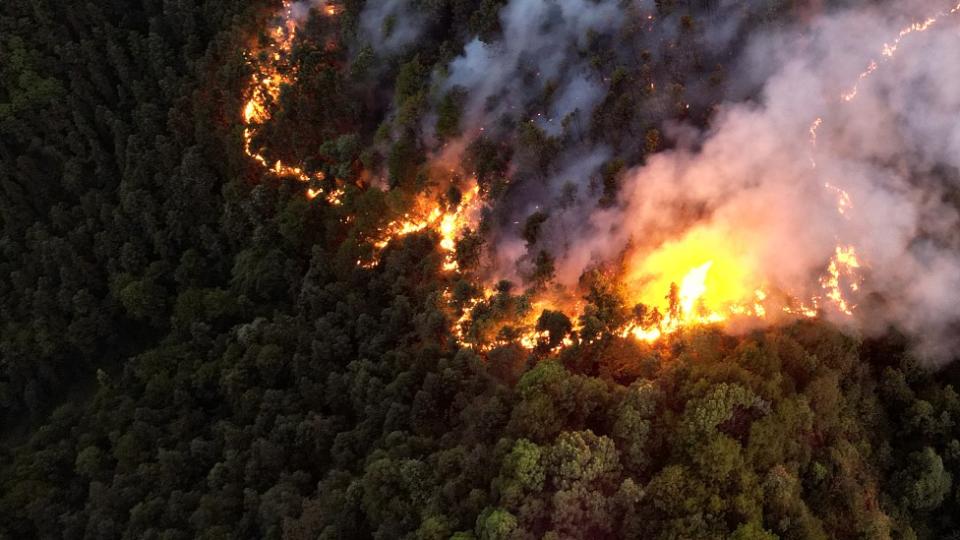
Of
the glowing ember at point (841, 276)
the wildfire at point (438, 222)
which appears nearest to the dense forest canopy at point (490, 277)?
the glowing ember at point (841, 276)

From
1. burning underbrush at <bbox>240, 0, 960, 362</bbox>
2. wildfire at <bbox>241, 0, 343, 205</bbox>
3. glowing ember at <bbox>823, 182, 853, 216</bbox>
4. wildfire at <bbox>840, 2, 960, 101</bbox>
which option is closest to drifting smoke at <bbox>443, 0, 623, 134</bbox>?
burning underbrush at <bbox>240, 0, 960, 362</bbox>

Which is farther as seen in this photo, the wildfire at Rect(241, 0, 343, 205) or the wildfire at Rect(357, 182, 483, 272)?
the wildfire at Rect(241, 0, 343, 205)

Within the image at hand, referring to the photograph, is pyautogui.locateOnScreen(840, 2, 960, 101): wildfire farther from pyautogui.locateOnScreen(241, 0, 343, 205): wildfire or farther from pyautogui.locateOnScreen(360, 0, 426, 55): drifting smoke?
pyautogui.locateOnScreen(241, 0, 343, 205): wildfire

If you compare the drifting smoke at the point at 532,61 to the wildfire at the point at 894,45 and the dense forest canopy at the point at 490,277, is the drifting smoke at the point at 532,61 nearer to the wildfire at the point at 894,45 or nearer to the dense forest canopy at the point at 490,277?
the dense forest canopy at the point at 490,277

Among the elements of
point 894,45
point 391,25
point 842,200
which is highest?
point 391,25

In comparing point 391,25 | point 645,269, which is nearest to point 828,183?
point 645,269

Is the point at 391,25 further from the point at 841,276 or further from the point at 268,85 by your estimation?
the point at 841,276
